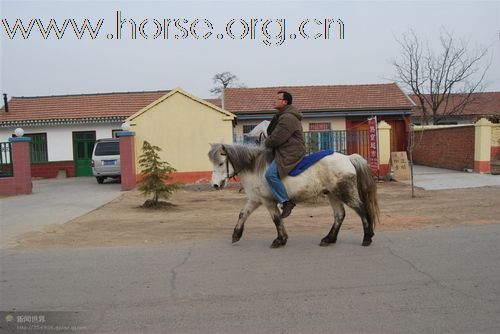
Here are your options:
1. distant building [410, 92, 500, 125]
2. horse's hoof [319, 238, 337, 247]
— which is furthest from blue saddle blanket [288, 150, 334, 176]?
distant building [410, 92, 500, 125]

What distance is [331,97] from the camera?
2738 cm

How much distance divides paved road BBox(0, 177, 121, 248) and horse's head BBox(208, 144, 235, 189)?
160 inches

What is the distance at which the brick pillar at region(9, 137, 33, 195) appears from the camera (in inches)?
659

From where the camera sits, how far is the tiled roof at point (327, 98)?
26.1m

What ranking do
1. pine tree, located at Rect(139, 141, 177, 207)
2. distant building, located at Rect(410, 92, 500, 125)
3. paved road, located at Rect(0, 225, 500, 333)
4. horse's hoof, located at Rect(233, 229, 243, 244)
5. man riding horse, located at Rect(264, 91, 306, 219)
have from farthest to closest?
1. distant building, located at Rect(410, 92, 500, 125)
2. pine tree, located at Rect(139, 141, 177, 207)
3. horse's hoof, located at Rect(233, 229, 243, 244)
4. man riding horse, located at Rect(264, 91, 306, 219)
5. paved road, located at Rect(0, 225, 500, 333)

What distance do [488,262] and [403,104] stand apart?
70.4 ft

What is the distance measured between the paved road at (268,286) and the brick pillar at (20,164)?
1064cm

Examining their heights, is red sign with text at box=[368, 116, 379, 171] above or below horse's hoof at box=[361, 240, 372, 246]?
above

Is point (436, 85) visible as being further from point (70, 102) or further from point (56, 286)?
point (56, 286)

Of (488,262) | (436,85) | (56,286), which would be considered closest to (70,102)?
(436,85)

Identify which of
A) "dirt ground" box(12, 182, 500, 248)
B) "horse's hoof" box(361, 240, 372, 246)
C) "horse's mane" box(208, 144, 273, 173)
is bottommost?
"dirt ground" box(12, 182, 500, 248)

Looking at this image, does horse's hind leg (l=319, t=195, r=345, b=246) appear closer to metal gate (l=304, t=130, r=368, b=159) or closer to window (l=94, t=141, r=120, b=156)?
metal gate (l=304, t=130, r=368, b=159)

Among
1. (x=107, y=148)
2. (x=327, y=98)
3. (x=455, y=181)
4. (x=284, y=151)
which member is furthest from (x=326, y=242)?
(x=327, y=98)

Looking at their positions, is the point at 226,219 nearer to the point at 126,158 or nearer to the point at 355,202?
the point at 355,202
